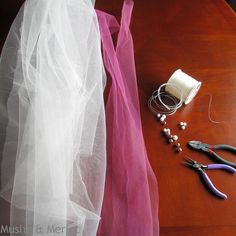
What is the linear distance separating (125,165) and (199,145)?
0.53ft

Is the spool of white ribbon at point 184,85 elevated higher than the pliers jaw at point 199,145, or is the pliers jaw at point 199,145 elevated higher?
the spool of white ribbon at point 184,85

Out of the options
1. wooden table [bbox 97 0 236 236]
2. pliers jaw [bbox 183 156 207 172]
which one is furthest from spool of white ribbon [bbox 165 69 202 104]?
pliers jaw [bbox 183 156 207 172]

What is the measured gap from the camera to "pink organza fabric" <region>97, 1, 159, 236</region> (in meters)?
0.54

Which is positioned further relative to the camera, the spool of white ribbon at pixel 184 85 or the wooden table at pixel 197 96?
the spool of white ribbon at pixel 184 85

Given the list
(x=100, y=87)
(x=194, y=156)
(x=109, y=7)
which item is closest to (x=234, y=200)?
(x=194, y=156)

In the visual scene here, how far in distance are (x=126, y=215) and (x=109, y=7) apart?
23.5 inches

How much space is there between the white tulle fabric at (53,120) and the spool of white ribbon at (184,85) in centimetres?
16

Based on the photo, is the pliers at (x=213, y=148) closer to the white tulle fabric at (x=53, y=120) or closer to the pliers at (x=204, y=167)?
the pliers at (x=204, y=167)

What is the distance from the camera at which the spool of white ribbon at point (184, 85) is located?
0.69 metres

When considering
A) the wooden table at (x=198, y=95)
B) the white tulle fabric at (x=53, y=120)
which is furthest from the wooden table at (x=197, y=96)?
the white tulle fabric at (x=53, y=120)

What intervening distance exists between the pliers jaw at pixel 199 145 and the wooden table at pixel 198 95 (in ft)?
0.04

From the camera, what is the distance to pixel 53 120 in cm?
55

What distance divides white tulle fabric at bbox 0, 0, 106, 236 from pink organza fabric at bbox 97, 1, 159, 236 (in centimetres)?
3

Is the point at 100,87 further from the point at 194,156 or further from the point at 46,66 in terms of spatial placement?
the point at 194,156
